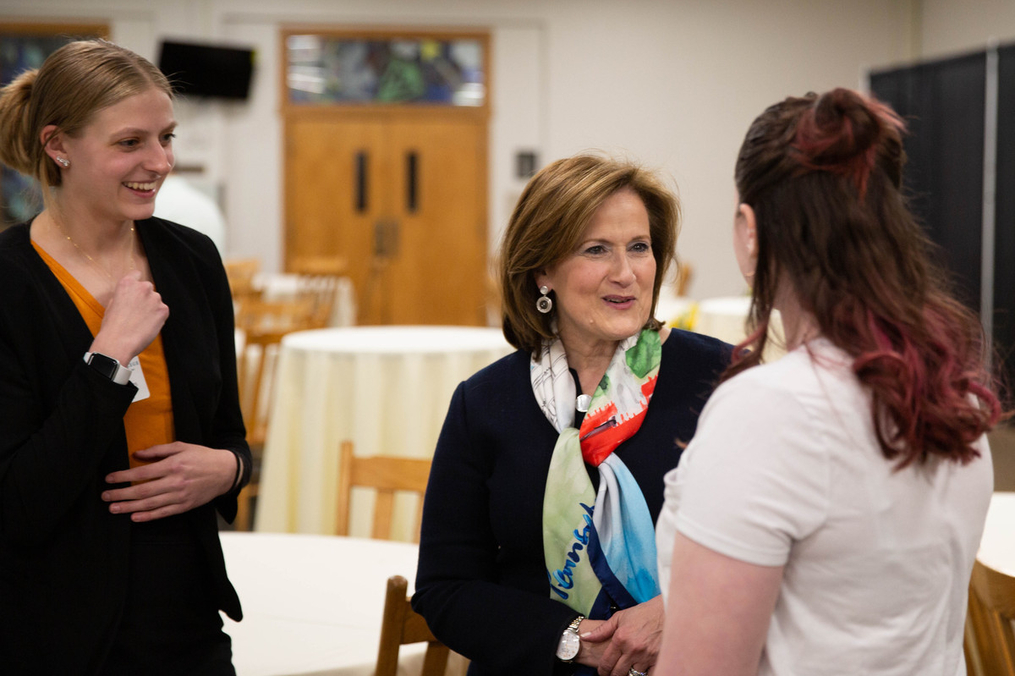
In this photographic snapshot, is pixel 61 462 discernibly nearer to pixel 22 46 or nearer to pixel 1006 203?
pixel 1006 203

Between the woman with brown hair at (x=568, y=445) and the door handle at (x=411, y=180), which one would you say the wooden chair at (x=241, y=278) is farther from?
the woman with brown hair at (x=568, y=445)

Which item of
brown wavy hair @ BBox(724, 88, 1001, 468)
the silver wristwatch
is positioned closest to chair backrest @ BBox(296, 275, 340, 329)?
the silver wristwatch

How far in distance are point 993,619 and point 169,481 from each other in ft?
→ 4.68

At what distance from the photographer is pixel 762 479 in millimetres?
888

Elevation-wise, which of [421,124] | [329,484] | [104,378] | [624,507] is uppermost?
[421,124]

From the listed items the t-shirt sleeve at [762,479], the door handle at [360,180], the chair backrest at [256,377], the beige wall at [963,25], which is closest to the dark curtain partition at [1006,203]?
the beige wall at [963,25]

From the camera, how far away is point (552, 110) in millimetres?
10219

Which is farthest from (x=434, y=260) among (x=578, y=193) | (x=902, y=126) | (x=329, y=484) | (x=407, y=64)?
(x=902, y=126)

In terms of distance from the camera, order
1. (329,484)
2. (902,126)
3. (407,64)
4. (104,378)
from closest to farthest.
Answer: (902,126), (104,378), (329,484), (407,64)

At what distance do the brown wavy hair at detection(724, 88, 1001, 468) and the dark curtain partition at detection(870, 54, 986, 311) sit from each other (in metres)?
6.48

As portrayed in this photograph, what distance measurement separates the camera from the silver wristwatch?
4.76 ft

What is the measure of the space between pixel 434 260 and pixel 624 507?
8948 mm

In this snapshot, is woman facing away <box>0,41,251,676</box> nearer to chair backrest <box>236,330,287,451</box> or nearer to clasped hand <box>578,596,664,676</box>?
clasped hand <box>578,596,664,676</box>

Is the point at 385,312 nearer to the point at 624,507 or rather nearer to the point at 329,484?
the point at 329,484
